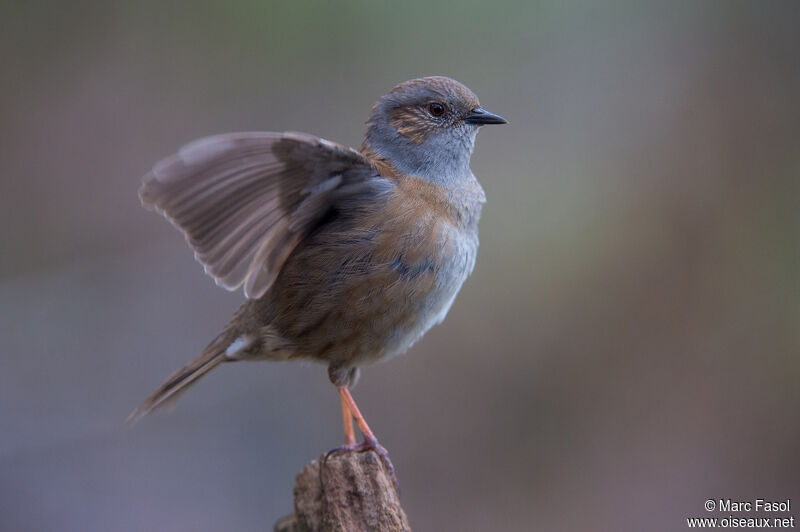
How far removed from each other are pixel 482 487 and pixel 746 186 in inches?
152

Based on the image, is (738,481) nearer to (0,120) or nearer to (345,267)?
(345,267)

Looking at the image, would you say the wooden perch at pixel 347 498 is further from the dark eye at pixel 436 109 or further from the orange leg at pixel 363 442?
the dark eye at pixel 436 109

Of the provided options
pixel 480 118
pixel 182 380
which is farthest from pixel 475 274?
pixel 182 380

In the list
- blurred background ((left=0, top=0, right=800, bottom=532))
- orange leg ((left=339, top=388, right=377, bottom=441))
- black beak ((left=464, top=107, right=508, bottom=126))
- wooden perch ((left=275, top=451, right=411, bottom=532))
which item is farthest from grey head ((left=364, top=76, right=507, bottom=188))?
blurred background ((left=0, top=0, right=800, bottom=532))

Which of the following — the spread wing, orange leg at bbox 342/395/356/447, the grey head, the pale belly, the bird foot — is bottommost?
the bird foot

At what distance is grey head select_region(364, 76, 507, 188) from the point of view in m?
4.09

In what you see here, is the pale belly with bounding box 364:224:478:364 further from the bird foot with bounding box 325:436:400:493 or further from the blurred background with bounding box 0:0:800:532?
the blurred background with bounding box 0:0:800:532

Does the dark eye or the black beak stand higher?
the dark eye

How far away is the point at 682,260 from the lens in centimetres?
749

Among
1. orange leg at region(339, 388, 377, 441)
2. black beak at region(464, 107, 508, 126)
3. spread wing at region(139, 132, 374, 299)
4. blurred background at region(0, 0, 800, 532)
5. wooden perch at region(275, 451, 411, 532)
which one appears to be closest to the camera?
spread wing at region(139, 132, 374, 299)

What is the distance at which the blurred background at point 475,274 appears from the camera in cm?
668

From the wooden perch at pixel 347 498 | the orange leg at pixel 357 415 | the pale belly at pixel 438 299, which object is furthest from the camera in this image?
the orange leg at pixel 357 415

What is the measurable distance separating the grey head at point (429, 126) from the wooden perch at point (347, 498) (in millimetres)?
1548

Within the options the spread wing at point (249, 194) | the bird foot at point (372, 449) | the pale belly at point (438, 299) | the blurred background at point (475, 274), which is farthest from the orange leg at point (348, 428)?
the blurred background at point (475, 274)
